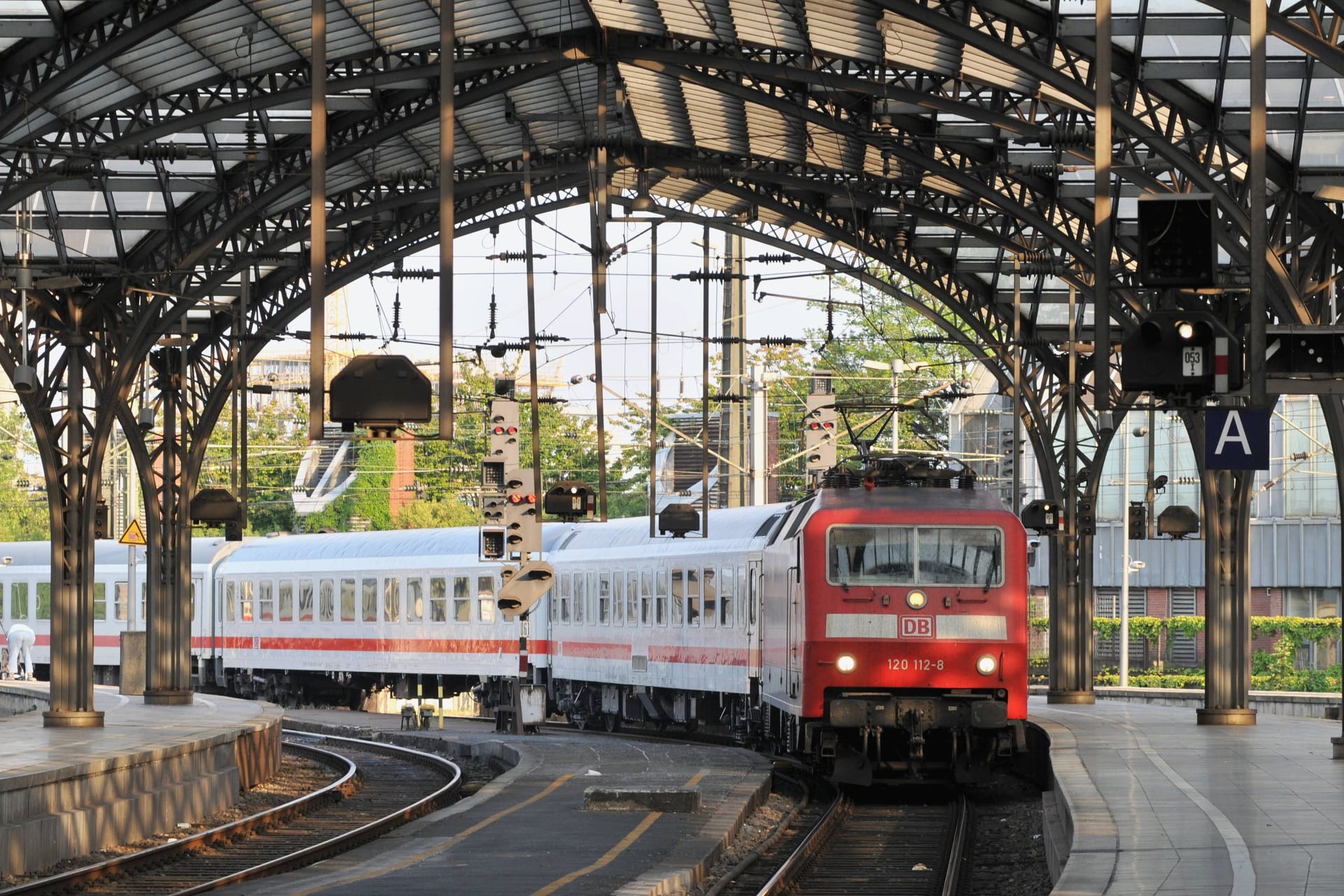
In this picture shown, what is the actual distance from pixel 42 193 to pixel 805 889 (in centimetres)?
1724

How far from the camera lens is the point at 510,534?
2341cm

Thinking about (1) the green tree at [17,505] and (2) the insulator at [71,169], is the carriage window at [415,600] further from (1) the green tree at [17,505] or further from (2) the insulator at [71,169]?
(1) the green tree at [17,505]

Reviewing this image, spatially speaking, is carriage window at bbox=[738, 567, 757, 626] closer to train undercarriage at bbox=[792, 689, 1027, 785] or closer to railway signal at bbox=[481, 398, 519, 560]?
railway signal at bbox=[481, 398, 519, 560]

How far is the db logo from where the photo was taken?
1861 centimetres

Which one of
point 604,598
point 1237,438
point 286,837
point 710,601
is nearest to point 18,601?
point 604,598

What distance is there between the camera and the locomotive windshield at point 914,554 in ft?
61.7

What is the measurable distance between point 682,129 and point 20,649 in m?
22.1

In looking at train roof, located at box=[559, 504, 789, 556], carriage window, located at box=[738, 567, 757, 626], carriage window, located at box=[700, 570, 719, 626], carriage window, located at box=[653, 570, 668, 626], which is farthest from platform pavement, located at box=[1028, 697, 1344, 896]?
carriage window, located at box=[653, 570, 668, 626]

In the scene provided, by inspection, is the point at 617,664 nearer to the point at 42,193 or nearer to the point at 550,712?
the point at 550,712

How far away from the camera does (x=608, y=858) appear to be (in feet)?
43.4

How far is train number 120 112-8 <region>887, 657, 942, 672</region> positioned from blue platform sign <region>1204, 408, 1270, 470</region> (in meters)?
4.13

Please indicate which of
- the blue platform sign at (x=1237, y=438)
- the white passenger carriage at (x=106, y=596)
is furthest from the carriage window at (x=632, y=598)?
the blue platform sign at (x=1237, y=438)

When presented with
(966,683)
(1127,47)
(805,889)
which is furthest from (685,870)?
(1127,47)

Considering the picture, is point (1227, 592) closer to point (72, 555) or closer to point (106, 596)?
point (72, 555)
